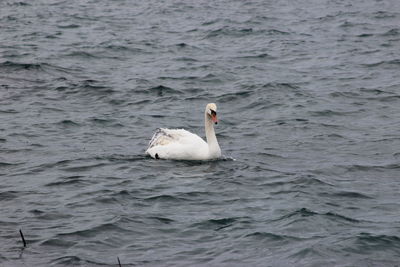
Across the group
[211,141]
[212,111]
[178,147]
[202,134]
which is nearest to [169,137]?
[178,147]

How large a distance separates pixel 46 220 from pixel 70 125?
19.2 ft

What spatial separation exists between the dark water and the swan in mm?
Result: 207

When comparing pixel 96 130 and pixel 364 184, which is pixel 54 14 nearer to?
pixel 96 130

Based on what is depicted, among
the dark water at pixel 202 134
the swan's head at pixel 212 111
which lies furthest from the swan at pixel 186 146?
the dark water at pixel 202 134

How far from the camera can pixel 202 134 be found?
1809cm

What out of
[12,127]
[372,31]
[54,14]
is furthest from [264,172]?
[54,14]

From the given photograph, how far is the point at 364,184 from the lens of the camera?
45.9 ft

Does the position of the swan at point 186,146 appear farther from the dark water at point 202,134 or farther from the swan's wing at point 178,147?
the dark water at point 202,134

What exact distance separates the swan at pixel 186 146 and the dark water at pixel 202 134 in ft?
0.68

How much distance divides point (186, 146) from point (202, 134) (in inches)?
90.5

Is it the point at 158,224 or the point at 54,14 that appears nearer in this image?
the point at 158,224

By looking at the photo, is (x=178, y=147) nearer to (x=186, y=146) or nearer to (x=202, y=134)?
(x=186, y=146)

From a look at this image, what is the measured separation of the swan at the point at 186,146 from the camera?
15.8m

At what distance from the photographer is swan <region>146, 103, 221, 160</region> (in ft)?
51.7
